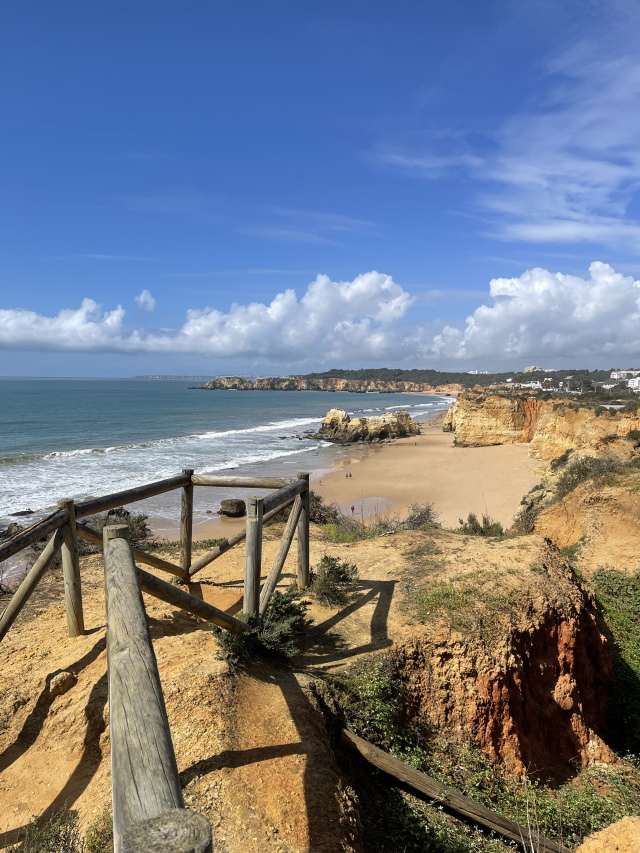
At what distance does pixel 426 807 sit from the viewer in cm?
416

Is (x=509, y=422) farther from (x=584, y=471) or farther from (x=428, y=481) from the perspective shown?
(x=584, y=471)

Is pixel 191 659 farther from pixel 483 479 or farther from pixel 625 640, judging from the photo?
pixel 483 479

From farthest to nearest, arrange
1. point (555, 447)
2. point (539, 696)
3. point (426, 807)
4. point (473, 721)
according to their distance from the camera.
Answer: point (555, 447) < point (539, 696) < point (473, 721) < point (426, 807)

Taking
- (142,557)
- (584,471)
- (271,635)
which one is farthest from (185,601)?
(584,471)

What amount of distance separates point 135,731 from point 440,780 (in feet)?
13.3

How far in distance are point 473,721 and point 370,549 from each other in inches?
141

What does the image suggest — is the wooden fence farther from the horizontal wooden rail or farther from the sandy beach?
the sandy beach

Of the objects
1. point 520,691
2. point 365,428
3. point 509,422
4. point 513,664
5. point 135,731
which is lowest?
point 365,428

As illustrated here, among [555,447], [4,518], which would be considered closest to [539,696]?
[4,518]

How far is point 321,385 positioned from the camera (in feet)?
569

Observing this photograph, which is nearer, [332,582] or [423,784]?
[423,784]

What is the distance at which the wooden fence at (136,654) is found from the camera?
4.54 ft

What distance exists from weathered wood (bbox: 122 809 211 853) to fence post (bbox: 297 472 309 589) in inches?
195

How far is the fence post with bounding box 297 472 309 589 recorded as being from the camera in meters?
6.45
